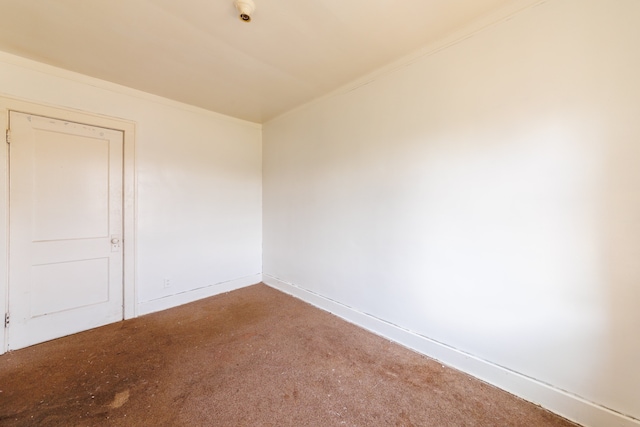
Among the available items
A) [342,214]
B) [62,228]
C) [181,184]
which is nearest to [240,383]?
[342,214]

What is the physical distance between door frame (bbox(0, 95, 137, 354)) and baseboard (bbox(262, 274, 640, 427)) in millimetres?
2481

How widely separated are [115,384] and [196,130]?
2773 mm

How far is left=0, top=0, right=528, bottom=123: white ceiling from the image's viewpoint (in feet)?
5.26

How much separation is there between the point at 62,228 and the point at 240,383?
2.29m

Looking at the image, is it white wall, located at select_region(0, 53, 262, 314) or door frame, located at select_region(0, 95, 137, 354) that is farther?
white wall, located at select_region(0, 53, 262, 314)

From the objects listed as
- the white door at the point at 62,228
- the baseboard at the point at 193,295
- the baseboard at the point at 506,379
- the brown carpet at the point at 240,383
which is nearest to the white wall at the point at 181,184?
the baseboard at the point at 193,295

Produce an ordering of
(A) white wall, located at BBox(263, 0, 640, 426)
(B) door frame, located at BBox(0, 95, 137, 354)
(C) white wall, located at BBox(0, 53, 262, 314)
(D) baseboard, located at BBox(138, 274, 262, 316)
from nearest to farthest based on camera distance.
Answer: (A) white wall, located at BBox(263, 0, 640, 426), (B) door frame, located at BBox(0, 95, 137, 354), (C) white wall, located at BBox(0, 53, 262, 314), (D) baseboard, located at BBox(138, 274, 262, 316)

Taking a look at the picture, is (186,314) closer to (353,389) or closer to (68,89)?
(353,389)

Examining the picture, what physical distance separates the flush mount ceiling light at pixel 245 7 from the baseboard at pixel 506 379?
8.97 feet

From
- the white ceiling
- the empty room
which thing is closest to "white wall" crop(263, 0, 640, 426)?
the empty room

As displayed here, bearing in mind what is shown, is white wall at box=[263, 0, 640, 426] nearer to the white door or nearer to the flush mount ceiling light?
the flush mount ceiling light

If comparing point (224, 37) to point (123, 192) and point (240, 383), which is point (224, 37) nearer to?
point (123, 192)

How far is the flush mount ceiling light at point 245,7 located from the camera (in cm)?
152

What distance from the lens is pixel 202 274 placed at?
331cm
